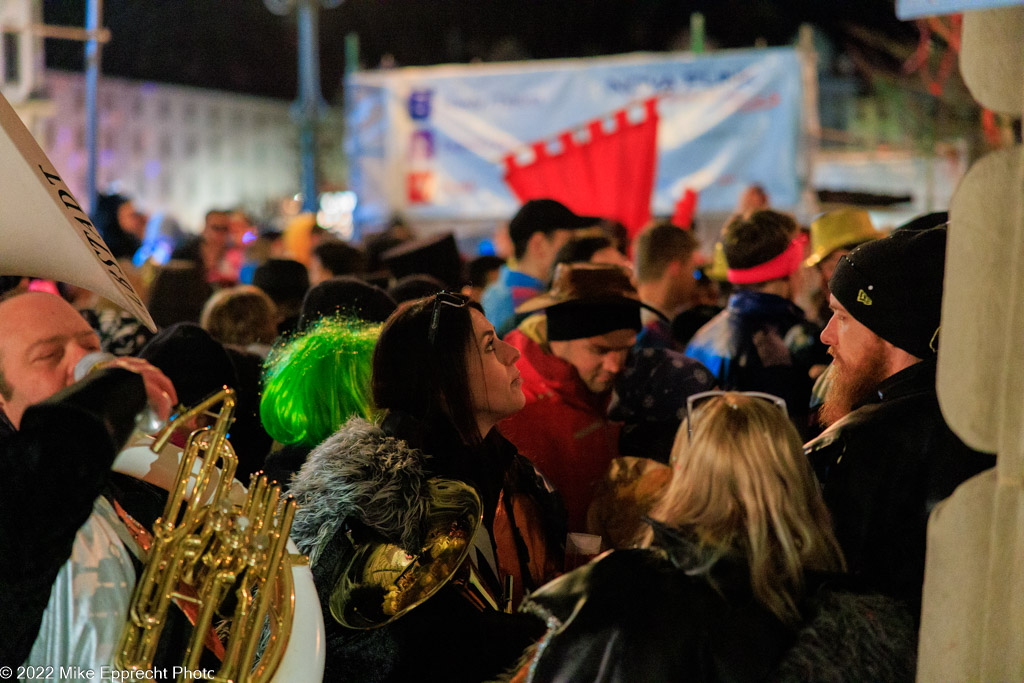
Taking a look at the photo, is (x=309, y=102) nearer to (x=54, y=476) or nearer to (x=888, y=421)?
(x=888, y=421)

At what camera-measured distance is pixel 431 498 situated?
2.21 meters

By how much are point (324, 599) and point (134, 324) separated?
8.71ft

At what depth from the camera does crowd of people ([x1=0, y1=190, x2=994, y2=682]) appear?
173 cm

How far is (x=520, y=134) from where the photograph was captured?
991cm

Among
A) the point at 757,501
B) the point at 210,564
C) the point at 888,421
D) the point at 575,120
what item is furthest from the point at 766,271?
the point at 575,120

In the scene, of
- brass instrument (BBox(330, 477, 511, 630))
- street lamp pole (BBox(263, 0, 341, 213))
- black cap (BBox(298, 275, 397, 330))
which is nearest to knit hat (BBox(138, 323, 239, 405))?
black cap (BBox(298, 275, 397, 330))

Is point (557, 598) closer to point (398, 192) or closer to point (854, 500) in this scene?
point (854, 500)

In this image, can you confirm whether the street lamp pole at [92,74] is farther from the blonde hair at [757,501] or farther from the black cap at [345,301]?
the blonde hair at [757,501]

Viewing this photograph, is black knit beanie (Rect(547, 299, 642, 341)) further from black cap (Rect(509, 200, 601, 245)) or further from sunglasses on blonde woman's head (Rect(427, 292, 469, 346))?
black cap (Rect(509, 200, 601, 245))

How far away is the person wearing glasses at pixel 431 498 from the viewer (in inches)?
84.2

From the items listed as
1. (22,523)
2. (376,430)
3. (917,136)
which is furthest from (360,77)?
(917,136)

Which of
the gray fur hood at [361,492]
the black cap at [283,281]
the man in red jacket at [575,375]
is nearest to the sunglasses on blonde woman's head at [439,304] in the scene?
the gray fur hood at [361,492]

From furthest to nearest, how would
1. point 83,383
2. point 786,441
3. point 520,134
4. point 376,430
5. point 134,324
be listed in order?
point 520,134
point 134,324
point 376,430
point 786,441
point 83,383

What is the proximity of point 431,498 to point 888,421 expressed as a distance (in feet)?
3.48
